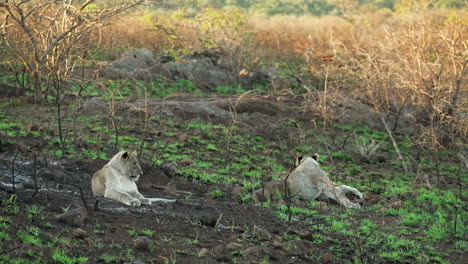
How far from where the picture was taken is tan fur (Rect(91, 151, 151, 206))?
7094mm

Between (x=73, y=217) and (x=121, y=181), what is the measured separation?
135 cm

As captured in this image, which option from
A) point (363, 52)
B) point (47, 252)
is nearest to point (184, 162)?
point (47, 252)

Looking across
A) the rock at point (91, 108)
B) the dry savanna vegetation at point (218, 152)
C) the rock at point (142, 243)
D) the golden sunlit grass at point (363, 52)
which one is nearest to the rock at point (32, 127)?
the dry savanna vegetation at point (218, 152)

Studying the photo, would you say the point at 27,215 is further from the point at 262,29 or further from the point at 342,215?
the point at 262,29

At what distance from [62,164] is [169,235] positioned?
2.97 metres

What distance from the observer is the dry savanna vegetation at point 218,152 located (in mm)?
5984

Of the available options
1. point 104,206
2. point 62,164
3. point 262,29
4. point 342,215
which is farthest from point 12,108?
point 262,29

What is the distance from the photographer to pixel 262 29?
25.5 meters

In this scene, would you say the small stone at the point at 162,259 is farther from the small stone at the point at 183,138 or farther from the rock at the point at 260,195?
the small stone at the point at 183,138

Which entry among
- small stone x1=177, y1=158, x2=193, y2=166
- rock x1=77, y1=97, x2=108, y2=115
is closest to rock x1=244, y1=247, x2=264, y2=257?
small stone x1=177, y1=158, x2=193, y2=166

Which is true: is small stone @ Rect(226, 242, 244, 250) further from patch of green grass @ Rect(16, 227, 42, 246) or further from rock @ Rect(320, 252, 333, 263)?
patch of green grass @ Rect(16, 227, 42, 246)

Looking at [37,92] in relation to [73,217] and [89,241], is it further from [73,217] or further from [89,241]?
[89,241]

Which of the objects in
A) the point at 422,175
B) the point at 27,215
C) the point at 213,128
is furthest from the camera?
the point at 213,128

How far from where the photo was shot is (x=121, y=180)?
7207 mm
